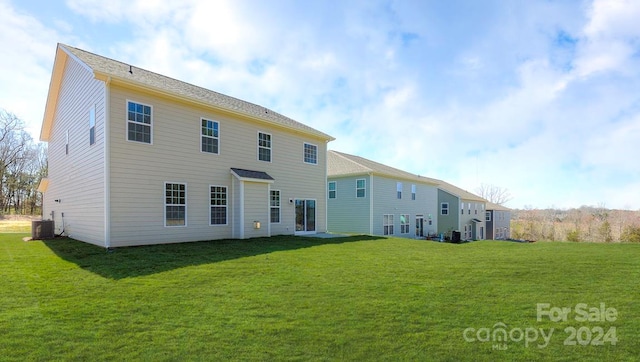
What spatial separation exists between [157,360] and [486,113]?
17970 mm

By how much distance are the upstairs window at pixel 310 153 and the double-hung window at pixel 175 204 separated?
6717 mm

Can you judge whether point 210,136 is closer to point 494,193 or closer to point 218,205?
point 218,205

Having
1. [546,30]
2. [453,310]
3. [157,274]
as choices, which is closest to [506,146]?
[546,30]

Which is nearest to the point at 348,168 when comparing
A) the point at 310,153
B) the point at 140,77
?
the point at 310,153

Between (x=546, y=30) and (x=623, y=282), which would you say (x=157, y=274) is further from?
(x=546, y=30)

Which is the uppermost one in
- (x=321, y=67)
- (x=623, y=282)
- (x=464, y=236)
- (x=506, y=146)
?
(x=321, y=67)

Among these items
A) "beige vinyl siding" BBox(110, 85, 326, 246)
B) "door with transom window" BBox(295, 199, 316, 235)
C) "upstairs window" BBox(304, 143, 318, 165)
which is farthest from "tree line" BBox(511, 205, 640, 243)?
"beige vinyl siding" BBox(110, 85, 326, 246)

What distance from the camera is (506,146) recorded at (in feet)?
74.0

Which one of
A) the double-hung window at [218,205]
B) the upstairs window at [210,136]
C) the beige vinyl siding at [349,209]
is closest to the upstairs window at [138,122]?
the upstairs window at [210,136]

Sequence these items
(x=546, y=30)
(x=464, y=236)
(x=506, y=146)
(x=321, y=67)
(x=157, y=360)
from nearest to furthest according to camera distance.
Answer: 1. (x=157, y=360)
2. (x=546, y=30)
3. (x=321, y=67)
4. (x=506, y=146)
5. (x=464, y=236)

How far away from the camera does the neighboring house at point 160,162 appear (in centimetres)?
1006

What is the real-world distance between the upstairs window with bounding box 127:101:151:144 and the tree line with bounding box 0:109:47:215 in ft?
119

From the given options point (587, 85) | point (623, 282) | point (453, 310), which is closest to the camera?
point (453, 310)

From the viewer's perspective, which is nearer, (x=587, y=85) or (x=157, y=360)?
(x=157, y=360)
